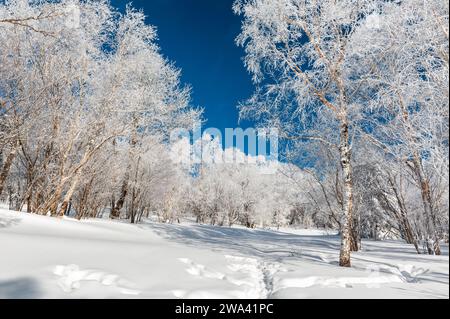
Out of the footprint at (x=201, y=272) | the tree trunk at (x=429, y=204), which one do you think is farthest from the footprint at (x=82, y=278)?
the tree trunk at (x=429, y=204)

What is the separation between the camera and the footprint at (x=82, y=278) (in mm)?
3449

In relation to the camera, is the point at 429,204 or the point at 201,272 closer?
the point at 201,272

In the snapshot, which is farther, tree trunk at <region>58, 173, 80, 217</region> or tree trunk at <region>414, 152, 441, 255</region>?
tree trunk at <region>58, 173, 80, 217</region>

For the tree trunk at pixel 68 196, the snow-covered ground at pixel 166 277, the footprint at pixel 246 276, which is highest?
the tree trunk at pixel 68 196

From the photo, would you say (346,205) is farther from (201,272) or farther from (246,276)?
(201,272)

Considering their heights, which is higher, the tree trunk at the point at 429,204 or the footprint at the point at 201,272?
the tree trunk at the point at 429,204

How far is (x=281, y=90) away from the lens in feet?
25.1

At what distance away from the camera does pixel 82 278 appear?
3.81m

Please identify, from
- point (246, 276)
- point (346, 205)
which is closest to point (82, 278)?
point (246, 276)

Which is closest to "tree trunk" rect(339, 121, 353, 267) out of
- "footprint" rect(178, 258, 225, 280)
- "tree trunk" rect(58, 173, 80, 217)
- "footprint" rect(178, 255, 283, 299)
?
"footprint" rect(178, 255, 283, 299)

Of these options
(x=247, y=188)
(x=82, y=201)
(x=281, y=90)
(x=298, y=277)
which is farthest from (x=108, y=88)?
(x=247, y=188)

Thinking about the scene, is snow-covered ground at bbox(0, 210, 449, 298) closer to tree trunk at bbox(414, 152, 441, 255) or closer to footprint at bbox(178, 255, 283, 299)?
footprint at bbox(178, 255, 283, 299)

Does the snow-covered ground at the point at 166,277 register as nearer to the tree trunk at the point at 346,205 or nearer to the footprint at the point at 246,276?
the footprint at the point at 246,276

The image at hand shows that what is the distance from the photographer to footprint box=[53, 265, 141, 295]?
3.45 meters
